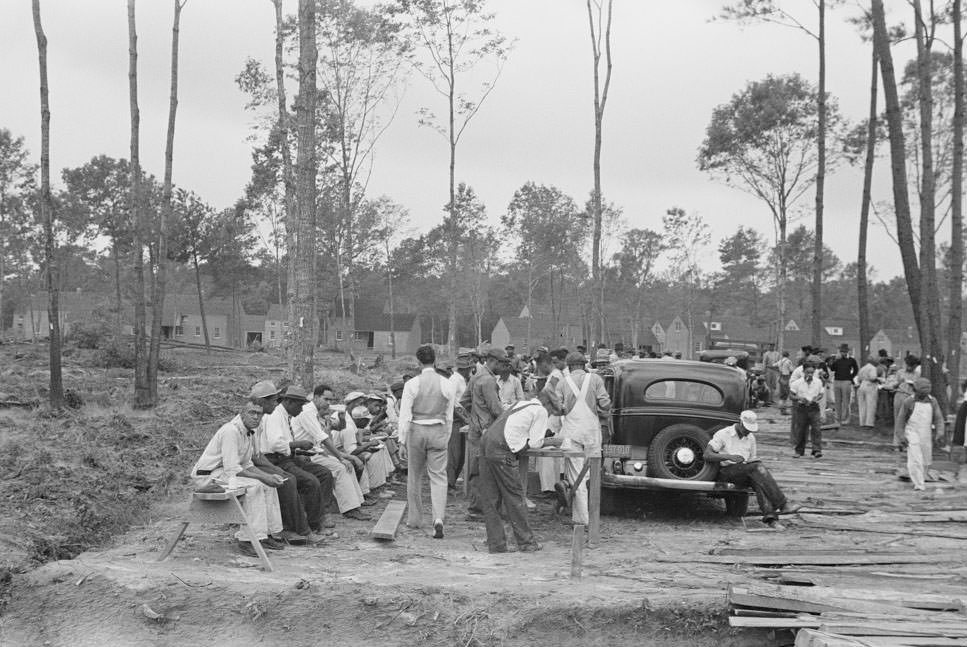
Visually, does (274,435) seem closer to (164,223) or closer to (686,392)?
(686,392)

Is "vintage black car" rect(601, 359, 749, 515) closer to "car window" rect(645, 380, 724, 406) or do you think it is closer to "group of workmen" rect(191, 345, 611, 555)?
"car window" rect(645, 380, 724, 406)

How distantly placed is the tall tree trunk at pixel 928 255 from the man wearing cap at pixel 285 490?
→ 13655 millimetres

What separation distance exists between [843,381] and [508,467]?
14.8m

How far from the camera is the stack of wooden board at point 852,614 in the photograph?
21.7 feet

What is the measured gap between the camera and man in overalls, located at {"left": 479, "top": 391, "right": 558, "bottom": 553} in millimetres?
9227

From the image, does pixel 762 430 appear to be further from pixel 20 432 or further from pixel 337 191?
pixel 337 191

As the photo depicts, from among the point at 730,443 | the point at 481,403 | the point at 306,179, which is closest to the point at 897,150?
the point at 730,443

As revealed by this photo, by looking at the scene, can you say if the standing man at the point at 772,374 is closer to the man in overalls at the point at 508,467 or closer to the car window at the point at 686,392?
the car window at the point at 686,392

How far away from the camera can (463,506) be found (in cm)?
1207

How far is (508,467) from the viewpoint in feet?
30.4

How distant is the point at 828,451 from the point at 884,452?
3.50ft

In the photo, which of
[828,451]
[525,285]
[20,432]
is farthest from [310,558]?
[525,285]

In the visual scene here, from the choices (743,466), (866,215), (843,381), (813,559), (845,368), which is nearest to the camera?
(813,559)

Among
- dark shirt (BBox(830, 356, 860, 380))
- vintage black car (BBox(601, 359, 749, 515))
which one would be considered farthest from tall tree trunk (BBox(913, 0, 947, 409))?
vintage black car (BBox(601, 359, 749, 515))
